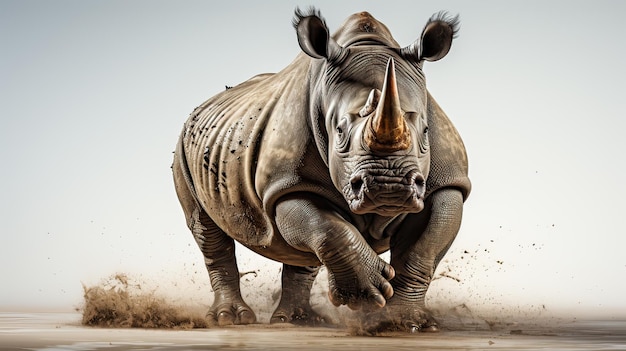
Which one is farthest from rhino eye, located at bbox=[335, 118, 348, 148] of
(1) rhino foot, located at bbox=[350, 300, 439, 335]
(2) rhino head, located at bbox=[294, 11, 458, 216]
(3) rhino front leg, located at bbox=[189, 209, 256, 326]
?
(3) rhino front leg, located at bbox=[189, 209, 256, 326]

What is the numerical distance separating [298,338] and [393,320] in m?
0.66

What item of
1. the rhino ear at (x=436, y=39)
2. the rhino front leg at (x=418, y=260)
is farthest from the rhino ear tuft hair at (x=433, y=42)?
the rhino front leg at (x=418, y=260)

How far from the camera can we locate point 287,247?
362 inches

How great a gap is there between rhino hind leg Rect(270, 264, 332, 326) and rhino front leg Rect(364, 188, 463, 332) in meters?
2.46

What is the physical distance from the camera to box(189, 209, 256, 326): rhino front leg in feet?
35.8

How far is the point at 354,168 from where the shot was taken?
761cm

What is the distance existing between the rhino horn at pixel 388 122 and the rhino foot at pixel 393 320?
1379 mm

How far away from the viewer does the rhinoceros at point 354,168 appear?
7.50 metres

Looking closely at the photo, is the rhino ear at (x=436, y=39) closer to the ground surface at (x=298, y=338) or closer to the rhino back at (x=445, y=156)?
the rhino back at (x=445, y=156)

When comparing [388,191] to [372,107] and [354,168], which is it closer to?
[354,168]

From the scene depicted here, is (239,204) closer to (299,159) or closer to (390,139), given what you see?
(299,159)

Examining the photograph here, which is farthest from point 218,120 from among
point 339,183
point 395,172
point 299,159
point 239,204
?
point 395,172

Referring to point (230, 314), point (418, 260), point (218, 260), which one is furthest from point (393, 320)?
point (218, 260)

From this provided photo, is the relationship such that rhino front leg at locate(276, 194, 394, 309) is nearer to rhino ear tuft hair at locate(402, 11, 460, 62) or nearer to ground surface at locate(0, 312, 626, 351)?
ground surface at locate(0, 312, 626, 351)
